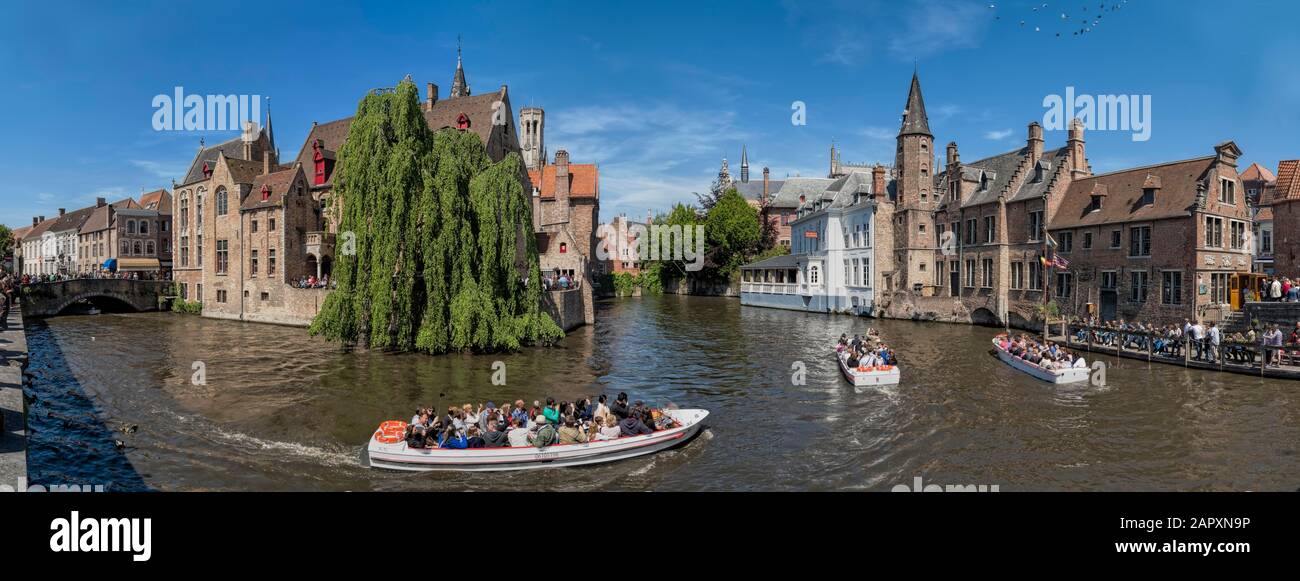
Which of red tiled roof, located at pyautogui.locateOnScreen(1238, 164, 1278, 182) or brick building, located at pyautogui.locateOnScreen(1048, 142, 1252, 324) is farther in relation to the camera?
red tiled roof, located at pyautogui.locateOnScreen(1238, 164, 1278, 182)

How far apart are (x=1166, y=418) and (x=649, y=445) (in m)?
15.9

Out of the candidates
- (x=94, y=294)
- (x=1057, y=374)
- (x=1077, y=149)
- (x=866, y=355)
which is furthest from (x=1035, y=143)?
(x=94, y=294)

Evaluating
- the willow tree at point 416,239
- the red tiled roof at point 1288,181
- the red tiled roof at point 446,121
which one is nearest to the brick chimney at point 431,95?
the red tiled roof at point 446,121

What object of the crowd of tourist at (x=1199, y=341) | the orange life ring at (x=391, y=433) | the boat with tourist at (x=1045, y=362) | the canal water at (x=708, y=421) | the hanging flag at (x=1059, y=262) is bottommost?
the canal water at (x=708, y=421)

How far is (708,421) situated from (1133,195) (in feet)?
105

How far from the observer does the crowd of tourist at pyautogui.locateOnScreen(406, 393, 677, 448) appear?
1592cm

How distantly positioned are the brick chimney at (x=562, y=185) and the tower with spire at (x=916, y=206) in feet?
115

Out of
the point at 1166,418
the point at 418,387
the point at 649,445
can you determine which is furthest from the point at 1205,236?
the point at 418,387

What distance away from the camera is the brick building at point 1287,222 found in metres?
37.4

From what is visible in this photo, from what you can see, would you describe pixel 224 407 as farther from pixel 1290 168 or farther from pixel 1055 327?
pixel 1290 168

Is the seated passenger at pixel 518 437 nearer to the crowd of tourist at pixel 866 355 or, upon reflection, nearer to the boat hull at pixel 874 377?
the boat hull at pixel 874 377
